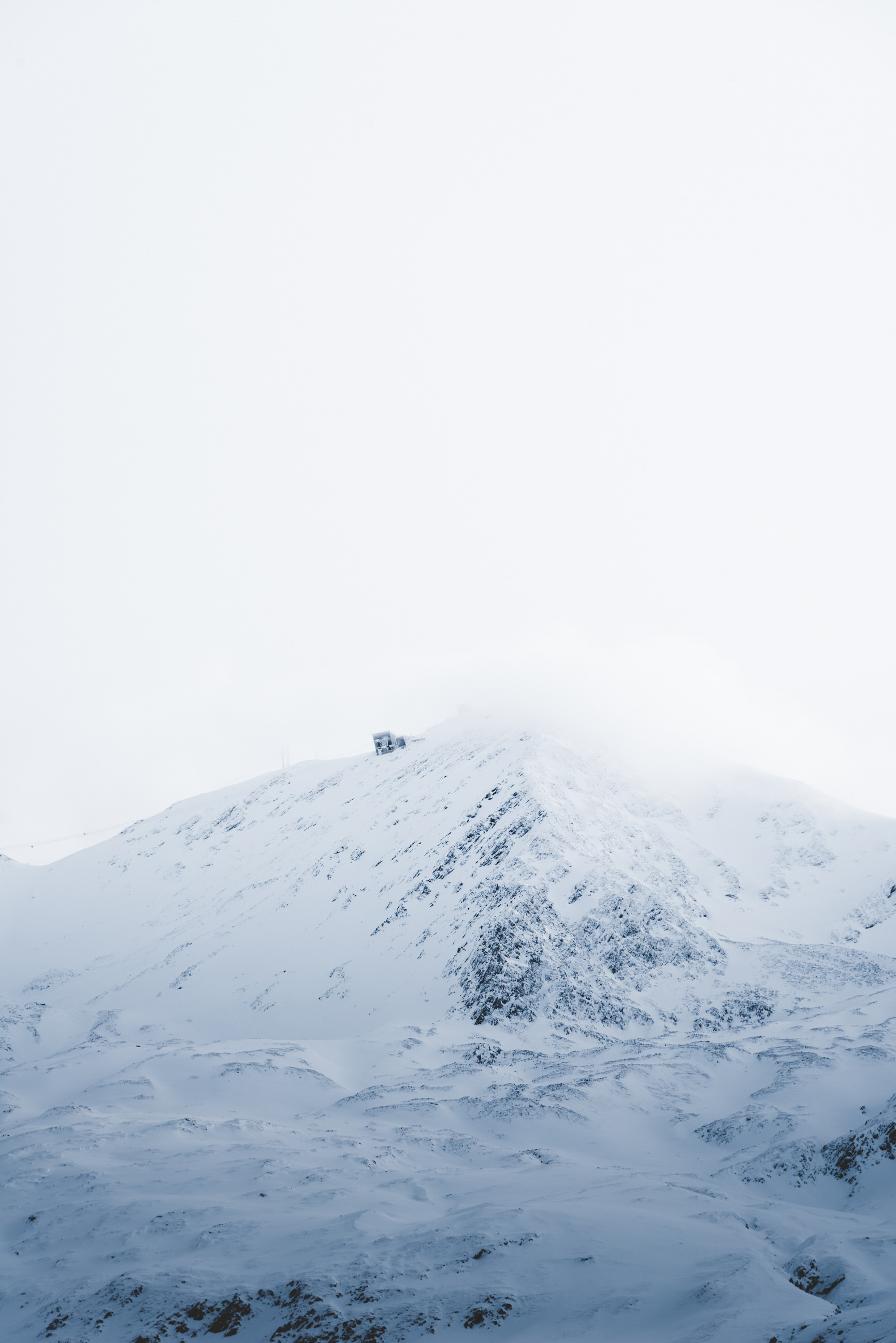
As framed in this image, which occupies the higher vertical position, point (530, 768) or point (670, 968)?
point (530, 768)

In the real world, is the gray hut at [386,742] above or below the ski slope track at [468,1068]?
above

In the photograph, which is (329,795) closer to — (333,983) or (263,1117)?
(333,983)

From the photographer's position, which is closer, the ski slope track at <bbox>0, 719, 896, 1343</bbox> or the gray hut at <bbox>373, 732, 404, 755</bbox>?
the ski slope track at <bbox>0, 719, 896, 1343</bbox>

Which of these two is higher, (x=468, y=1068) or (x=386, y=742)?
(x=386, y=742)

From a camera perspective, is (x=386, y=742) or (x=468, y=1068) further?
→ (x=386, y=742)

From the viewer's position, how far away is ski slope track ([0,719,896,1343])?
20.9 m

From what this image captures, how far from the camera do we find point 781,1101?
41906mm

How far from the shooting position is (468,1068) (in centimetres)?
5178

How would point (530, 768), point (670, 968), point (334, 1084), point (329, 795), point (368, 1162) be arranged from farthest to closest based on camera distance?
point (329, 795), point (530, 768), point (670, 968), point (334, 1084), point (368, 1162)

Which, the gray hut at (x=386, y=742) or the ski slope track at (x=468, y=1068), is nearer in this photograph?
the ski slope track at (x=468, y=1068)

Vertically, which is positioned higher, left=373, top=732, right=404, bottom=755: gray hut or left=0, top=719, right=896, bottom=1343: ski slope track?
left=373, top=732, right=404, bottom=755: gray hut

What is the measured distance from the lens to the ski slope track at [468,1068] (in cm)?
2088

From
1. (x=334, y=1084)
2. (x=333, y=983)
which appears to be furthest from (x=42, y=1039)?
(x=334, y=1084)

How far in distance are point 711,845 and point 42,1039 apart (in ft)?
263
